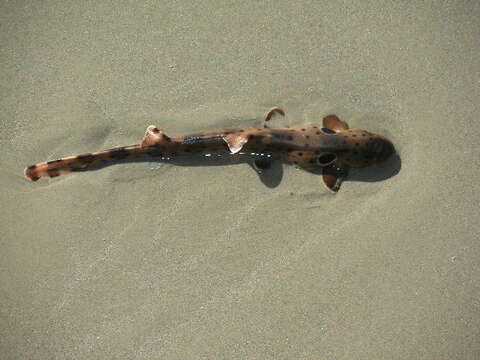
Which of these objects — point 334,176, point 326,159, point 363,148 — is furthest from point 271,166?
point 363,148

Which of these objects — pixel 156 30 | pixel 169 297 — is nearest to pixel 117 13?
pixel 156 30

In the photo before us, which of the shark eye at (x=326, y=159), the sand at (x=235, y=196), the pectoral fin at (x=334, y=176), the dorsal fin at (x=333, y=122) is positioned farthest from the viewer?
the dorsal fin at (x=333, y=122)

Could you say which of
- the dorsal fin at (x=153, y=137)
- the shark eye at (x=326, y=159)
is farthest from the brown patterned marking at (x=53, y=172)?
the shark eye at (x=326, y=159)

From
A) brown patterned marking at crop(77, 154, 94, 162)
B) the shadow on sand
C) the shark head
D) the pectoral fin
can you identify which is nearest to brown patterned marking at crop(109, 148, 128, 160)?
the shadow on sand

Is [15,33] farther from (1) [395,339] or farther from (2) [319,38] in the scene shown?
(1) [395,339]

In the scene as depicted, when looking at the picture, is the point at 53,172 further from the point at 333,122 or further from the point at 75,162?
the point at 333,122

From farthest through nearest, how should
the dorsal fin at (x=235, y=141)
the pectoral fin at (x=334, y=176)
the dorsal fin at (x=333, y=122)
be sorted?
the dorsal fin at (x=333, y=122) → the pectoral fin at (x=334, y=176) → the dorsal fin at (x=235, y=141)

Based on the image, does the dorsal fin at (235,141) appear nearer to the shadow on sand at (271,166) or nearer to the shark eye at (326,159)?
the shadow on sand at (271,166)

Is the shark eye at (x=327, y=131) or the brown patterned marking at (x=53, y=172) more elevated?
the brown patterned marking at (x=53, y=172)
